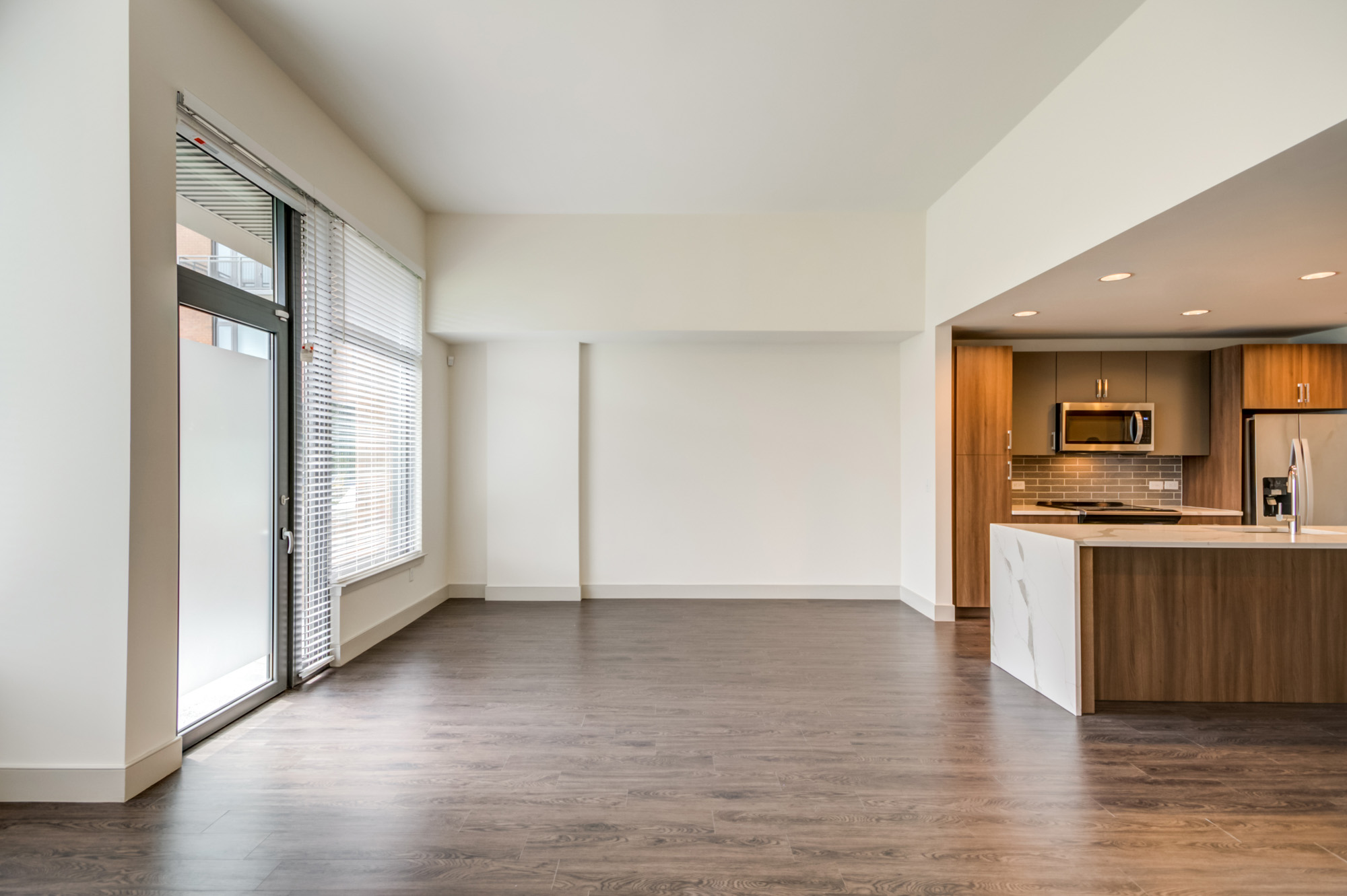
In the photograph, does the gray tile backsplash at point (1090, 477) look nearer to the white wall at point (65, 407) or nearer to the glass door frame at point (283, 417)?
the glass door frame at point (283, 417)

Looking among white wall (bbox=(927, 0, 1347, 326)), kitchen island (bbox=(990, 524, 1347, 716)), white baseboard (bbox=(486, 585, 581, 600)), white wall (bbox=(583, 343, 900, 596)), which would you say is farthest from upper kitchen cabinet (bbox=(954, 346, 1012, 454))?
white baseboard (bbox=(486, 585, 581, 600))

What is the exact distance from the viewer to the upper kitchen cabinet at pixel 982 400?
5.48 meters

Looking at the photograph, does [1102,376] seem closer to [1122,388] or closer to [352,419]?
[1122,388]

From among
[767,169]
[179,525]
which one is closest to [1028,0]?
[767,169]

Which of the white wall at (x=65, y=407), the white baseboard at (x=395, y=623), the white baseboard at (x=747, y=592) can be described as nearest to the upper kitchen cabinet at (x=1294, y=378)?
the white baseboard at (x=747, y=592)

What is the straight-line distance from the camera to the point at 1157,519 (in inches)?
223

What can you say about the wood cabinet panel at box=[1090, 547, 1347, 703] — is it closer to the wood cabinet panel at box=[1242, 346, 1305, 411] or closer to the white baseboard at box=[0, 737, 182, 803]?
the wood cabinet panel at box=[1242, 346, 1305, 411]

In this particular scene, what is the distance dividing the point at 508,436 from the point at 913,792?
4535 mm

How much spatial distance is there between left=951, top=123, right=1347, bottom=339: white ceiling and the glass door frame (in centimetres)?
441

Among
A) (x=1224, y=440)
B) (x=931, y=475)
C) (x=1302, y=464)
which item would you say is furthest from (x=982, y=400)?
(x=1302, y=464)

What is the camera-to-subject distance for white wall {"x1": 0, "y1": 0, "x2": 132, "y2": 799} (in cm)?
248

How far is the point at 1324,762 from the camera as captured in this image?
283 cm

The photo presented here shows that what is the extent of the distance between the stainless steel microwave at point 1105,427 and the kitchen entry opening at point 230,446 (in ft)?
20.1

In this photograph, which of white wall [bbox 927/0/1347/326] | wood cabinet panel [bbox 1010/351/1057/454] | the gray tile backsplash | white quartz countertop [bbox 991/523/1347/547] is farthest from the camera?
the gray tile backsplash
